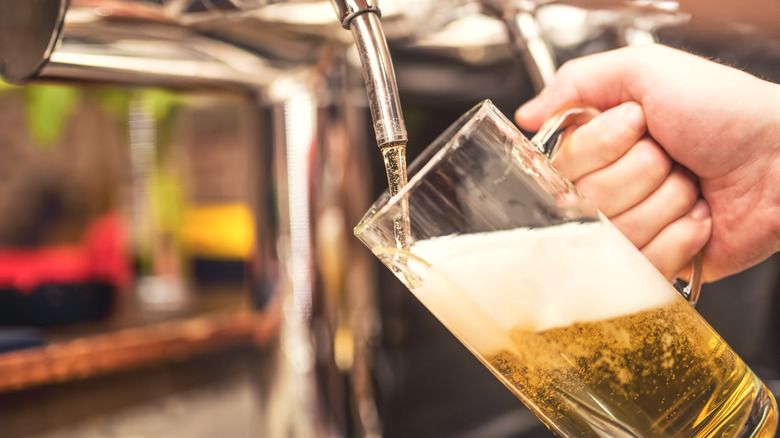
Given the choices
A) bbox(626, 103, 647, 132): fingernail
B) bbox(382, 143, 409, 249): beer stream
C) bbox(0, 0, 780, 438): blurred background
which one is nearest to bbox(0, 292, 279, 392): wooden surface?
bbox(0, 0, 780, 438): blurred background

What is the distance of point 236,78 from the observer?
446 mm

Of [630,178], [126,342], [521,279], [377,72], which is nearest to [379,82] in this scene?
[377,72]

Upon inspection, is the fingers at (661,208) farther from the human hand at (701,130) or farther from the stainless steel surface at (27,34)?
the stainless steel surface at (27,34)

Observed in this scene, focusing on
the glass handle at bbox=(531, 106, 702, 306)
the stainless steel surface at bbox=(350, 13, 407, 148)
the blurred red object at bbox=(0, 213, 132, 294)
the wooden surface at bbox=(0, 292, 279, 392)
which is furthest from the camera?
the blurred red object at bbox=(0, 213, 132, 294)

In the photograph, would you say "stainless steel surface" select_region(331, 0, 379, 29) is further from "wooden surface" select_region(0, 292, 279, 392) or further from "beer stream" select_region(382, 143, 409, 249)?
"wooden surface" select_region(0, 292, 279, 392)

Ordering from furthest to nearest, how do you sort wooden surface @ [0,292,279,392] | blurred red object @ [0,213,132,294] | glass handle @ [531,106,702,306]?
blurred red object @ [0,213,132,294], wooden surface @ [0,292,279,392], glass handle @ [531,106,702,306]

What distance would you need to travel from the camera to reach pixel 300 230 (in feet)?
1.58

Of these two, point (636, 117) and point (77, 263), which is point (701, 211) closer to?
point (636, 117)

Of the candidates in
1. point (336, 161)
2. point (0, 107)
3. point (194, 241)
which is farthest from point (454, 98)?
point (0, 107)

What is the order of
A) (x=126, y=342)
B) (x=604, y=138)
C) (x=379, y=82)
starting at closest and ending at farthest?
(x=379, y=82)
(x=604, y=138)
(x=126, y=342)

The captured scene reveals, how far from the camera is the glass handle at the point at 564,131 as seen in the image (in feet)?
1.29

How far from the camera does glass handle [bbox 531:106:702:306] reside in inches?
15.4

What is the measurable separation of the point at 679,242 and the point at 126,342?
780mm

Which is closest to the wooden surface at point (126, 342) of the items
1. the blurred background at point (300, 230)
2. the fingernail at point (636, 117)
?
the blurred background at point (300, 230)
